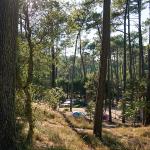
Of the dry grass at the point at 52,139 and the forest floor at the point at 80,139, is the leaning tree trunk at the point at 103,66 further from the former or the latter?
the dry grass at the point at 52,139

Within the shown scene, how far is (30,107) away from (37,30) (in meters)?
2.72

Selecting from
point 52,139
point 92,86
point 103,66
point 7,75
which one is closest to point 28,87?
point 52,139

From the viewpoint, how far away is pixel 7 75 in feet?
22.3

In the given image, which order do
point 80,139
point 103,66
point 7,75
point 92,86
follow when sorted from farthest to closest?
point 92,86 < point 103,66 < point 80,139 < point 7,75

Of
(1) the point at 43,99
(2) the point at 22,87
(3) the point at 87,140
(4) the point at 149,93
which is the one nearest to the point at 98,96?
(3) the point at 87,140

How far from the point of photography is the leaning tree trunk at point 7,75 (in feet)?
22.1

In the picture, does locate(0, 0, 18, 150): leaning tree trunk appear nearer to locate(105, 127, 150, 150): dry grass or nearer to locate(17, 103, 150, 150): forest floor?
locate(17, 103, 150, 150): forest floor

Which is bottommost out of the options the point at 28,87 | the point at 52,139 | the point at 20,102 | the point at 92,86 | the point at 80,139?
the point at 80,139

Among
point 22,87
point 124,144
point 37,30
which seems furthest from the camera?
point 124,144

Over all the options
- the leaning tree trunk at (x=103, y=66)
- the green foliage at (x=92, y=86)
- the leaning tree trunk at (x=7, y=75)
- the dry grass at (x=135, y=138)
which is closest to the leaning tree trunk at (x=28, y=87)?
the leaning tree trunk at (x=103, y=66)

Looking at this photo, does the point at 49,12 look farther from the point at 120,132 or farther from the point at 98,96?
the point at 120,132

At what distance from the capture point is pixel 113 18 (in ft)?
116

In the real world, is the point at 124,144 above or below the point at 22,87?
below

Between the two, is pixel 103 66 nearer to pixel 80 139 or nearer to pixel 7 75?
pixel 80 139
